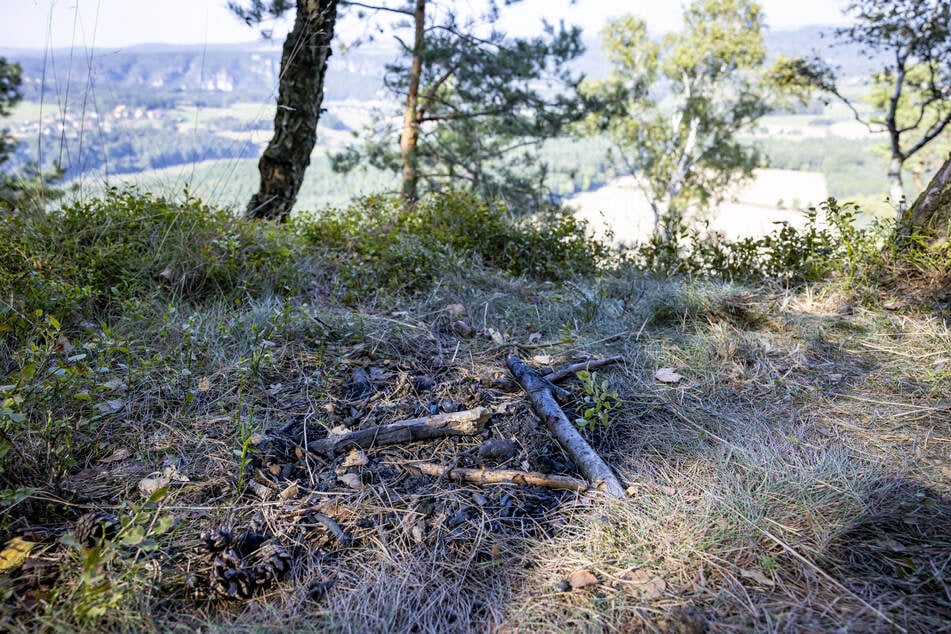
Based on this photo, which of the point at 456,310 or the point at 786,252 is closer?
the point at 456,310

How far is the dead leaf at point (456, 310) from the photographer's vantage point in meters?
3.09

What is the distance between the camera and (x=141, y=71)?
2242cm

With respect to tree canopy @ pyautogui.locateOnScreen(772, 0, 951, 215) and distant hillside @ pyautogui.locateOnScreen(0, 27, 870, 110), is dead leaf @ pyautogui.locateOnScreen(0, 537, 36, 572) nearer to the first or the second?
distant hillside @ pyautogui.locateOnScreen(0, 27, 870, 110)

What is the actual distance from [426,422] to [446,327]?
94cm

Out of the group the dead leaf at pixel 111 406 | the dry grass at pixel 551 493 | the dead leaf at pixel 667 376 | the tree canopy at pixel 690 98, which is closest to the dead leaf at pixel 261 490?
the dry grass at pixel 551 493

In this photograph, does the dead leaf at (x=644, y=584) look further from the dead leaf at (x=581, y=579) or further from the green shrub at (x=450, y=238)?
the green shrub at (x=450, y=238)

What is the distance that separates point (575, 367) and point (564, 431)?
53 centimetres

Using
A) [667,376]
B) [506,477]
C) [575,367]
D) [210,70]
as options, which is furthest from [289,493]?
[210,70]

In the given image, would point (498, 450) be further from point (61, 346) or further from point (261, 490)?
point (61, 346)

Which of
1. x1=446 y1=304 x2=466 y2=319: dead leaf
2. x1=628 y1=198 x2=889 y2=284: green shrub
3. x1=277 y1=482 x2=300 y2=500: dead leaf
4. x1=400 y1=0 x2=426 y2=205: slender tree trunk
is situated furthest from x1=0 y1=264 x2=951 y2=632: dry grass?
x1=400 y1=0 x2=426 y2=205: slender tree trunk

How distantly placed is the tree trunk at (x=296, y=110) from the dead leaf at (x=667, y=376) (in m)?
3.32

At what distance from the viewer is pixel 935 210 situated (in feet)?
11.0

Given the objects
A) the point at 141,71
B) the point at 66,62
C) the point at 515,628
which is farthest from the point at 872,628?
the point at 141,71

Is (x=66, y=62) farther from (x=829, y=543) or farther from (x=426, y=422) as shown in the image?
(x=829, y=543)
